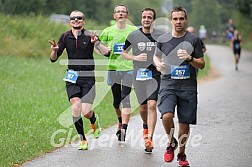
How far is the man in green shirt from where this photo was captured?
11.0m

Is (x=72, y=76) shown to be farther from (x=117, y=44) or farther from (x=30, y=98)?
(x=30, y=98)

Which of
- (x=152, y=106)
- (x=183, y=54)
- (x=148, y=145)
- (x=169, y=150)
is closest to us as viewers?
(x=183, y=54)

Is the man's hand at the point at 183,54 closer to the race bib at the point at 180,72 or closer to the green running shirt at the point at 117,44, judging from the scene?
the race bib at the point at 180,72

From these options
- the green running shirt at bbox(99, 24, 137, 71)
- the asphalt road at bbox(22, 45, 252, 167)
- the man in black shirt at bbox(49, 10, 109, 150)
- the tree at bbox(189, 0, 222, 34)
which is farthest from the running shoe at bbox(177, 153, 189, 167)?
the tree at bbox(189, 0, 222, 34)

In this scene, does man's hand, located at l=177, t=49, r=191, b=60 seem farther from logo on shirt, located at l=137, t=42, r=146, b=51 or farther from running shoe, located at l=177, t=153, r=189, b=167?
logo on shirt, located at l=137, t=42, r=146, b=51

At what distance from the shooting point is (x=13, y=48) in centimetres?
2772

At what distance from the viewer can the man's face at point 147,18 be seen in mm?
10203

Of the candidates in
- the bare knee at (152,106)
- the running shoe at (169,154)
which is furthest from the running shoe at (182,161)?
the bare knee at (152,106)

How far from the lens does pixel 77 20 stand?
10.3m

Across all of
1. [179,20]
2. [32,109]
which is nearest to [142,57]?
[179,20]

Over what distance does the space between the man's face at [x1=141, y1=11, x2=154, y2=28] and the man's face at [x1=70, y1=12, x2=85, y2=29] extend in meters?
0.95

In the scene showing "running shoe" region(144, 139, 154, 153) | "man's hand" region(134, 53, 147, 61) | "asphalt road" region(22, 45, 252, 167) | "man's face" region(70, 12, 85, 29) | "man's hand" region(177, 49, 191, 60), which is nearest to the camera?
"man's hand" region(177, 49, 191, 60)

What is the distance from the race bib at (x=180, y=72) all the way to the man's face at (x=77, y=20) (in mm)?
2094

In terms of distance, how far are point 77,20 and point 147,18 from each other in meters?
1.09
